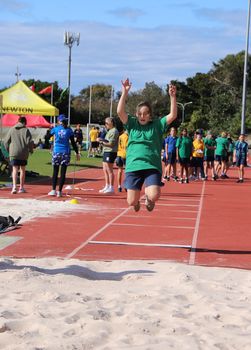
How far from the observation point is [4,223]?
357 inches

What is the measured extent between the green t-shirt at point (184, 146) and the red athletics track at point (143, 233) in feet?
21.8

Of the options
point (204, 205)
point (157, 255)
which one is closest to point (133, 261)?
point (157, 255)

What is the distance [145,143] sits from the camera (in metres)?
7.79

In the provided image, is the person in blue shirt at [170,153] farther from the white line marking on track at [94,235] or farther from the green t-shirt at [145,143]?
the green t-shirt at [145,143]

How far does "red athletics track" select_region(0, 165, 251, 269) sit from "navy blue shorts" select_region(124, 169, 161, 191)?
88 cm

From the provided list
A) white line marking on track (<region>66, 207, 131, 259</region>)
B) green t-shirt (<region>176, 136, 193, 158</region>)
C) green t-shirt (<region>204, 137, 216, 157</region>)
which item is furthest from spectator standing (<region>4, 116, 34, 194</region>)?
green t-shirt (<region>204, 137, 216, 157</region>)

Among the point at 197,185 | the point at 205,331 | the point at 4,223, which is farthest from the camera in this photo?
the point at 197,185

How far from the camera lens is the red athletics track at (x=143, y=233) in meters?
7.86

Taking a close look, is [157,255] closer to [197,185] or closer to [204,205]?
[204,205]

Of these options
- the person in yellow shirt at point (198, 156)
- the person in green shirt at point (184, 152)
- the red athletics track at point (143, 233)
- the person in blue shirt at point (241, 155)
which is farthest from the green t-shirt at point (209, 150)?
the red athletics track at point (143, 233)

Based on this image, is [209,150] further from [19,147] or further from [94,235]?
[94,235]

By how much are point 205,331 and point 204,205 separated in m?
9.45

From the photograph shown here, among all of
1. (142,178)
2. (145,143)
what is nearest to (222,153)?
(142,178)

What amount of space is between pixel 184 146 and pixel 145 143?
14.2 m
